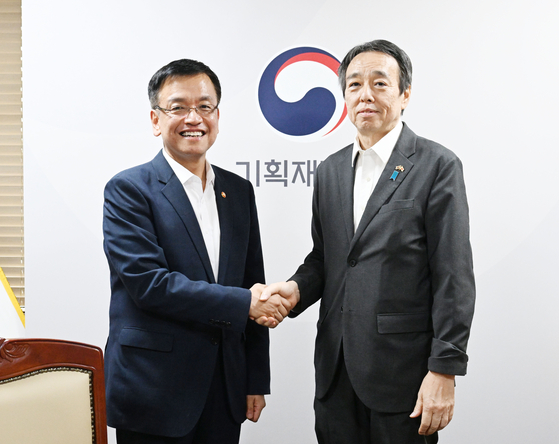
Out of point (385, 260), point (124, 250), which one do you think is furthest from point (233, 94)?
point (385, 260)

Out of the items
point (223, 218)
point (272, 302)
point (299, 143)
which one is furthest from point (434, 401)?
point (299, 143)

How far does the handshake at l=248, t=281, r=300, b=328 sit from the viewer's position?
1849 mm

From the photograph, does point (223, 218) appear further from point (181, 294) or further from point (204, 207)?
point (181, 294)

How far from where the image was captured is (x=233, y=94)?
2664 mm

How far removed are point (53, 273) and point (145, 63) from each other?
1.22m

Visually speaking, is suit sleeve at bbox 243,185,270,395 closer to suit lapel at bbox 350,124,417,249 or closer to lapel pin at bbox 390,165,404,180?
suit lapel at bbox 350,124,417,249

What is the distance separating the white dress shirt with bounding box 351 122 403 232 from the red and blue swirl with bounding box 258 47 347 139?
807mm

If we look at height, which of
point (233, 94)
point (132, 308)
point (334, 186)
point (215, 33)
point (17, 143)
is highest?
point (215, 33)

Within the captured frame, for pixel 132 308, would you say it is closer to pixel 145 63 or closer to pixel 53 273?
pixel 53 273

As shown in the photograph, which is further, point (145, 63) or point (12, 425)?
point (145, 63)

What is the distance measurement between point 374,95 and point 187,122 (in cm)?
70

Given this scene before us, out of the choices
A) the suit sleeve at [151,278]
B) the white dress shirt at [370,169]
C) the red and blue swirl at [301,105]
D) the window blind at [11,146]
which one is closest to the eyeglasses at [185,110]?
the suit sleeve at [151,278]

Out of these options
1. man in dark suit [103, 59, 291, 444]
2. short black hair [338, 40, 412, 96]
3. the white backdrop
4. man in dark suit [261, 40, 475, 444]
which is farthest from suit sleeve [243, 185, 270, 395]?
short black hair [338, 40, 412, 96]

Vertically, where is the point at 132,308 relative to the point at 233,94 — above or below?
below
